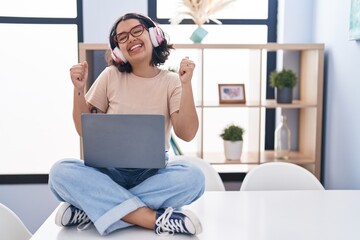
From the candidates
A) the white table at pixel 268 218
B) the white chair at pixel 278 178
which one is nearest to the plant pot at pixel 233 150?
the white chair at pixel 278 178

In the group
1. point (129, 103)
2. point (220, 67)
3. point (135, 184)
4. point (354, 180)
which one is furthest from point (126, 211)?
point (220, 67)

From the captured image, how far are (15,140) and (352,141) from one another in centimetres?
232

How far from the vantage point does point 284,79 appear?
256cm

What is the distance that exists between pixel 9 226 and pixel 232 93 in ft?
5.42

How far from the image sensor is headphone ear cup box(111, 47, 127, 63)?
4.57 feet

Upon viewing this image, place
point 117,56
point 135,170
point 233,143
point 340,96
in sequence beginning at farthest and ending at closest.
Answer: point 233,143 → point 340,96 → point 117,56 → point 135,170

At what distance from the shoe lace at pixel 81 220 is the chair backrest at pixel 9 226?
35 centimetres

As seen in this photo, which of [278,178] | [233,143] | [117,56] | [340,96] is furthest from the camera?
[233,143]

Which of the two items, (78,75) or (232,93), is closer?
(78,75)

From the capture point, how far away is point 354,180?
2053 mm

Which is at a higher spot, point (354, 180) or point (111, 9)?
point (111, 9)

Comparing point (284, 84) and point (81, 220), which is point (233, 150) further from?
point (81, 220)

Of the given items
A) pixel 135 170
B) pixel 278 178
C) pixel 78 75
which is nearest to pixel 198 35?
pixel 278 178

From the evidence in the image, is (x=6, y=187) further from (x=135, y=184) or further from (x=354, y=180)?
(x=354, y=180)
